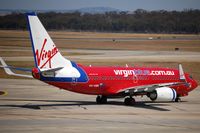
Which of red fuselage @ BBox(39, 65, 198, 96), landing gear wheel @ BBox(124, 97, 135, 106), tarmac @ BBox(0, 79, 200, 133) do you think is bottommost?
tarmac @ BBox(0, 79, 200, 133)

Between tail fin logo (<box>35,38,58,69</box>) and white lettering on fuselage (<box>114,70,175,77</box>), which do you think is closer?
tail fin logo (<box>35,38,58,69</box>)

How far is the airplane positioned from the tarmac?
112 cm

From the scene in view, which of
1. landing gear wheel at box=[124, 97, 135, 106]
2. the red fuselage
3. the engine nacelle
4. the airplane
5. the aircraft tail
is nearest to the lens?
the aircraft tail

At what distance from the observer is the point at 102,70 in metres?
49.2

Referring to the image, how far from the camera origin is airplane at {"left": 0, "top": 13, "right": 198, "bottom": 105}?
148 ft

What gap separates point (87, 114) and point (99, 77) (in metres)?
5.85

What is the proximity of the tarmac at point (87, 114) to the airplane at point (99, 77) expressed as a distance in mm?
1120

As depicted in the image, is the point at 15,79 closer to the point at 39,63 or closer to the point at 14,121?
the point at 39,63

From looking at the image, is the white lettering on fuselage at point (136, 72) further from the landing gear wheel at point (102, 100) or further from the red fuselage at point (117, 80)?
the landing gear wheel at point (102, 100)

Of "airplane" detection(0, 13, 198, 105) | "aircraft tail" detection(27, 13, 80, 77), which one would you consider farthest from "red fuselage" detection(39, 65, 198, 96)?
"aircraft tail" detection(27, 13, 80, 77)

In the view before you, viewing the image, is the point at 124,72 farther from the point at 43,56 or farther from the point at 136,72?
the point at 43,56

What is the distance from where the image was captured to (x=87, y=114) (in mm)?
43281

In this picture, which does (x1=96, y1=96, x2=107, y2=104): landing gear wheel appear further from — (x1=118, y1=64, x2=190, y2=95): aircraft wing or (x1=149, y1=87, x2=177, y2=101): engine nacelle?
(x1=149, y1=87, x2=177, y2=101): engine nacelle

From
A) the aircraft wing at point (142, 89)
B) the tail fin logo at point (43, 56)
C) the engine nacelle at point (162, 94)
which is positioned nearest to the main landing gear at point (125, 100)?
the aircraft wing at point (142, 89)
